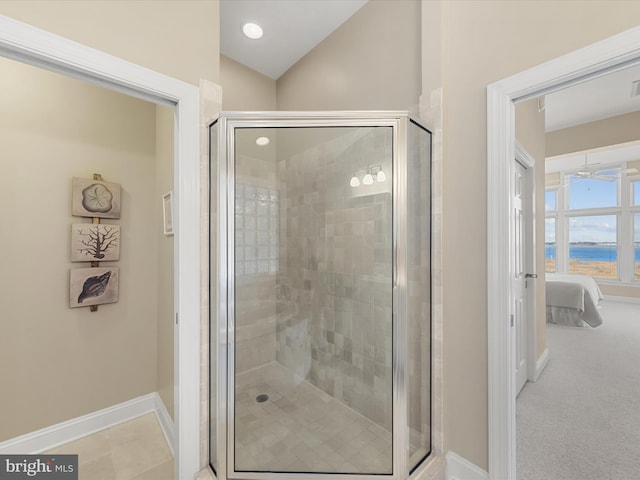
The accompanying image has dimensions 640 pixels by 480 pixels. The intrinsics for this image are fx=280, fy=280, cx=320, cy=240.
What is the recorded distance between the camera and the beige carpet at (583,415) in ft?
5.45

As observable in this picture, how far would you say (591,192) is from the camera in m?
6.08

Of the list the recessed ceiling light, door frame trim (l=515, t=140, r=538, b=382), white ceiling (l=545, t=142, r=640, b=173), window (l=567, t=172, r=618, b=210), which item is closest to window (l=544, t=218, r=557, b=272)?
window (l=567, t=172, r=618, b=210)

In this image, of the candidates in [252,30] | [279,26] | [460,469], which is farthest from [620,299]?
[252,30]

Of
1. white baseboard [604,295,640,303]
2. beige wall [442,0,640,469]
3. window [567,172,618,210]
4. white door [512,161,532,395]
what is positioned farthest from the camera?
window [567,172,618,210]

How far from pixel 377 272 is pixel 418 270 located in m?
0.23

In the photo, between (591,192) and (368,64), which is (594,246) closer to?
(591,192)

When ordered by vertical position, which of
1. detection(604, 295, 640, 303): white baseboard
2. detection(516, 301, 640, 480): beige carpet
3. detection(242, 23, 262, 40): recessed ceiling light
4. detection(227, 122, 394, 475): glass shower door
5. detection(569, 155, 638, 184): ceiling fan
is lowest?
detection(516, 301, 640, 480): beige carpet

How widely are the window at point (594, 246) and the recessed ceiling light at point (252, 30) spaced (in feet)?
24.7

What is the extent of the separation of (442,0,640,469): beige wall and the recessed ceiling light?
4.54 feet

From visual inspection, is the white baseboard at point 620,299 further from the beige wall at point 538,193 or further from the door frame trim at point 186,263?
the door frame trim at point 186,263

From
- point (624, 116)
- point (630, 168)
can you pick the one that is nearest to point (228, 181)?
point (624, 116)

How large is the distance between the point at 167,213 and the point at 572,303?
525 cm

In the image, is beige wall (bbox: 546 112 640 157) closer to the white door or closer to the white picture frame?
the white door

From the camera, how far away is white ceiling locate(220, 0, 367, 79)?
6.54ft
